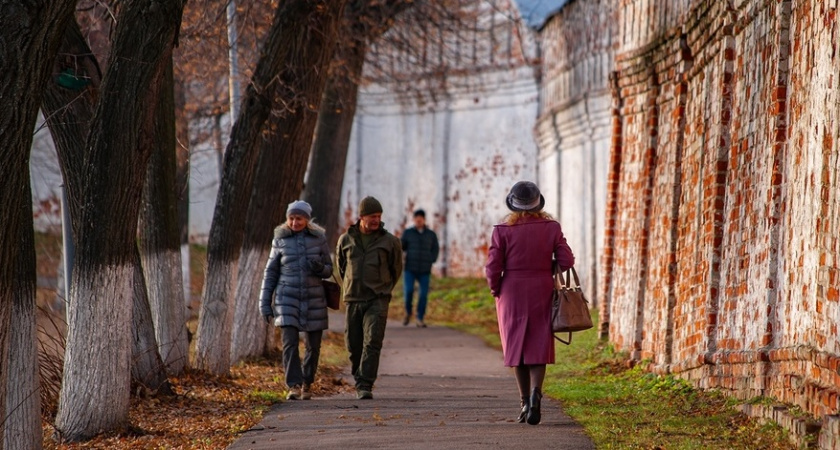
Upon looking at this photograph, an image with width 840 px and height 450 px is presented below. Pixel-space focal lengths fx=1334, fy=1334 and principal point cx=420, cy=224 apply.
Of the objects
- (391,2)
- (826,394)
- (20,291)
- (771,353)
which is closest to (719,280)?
(771,353)

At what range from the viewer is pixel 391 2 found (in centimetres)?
2005

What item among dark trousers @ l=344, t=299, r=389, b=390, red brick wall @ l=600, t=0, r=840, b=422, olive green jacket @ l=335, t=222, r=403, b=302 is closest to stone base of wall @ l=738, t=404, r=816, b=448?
red brick wall @ l=600, t=0, r=840, b=422

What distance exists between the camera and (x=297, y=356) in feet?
37.3

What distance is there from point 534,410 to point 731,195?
2475 millimetres

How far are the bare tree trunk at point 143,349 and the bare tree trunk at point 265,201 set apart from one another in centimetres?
306

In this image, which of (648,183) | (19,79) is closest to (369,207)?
(648,183)

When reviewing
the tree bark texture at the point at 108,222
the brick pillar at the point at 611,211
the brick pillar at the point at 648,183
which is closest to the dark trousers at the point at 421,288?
the brick pillar at the point at 611,211

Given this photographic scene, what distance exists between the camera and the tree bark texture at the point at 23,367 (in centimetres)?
845

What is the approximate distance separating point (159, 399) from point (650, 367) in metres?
4.57

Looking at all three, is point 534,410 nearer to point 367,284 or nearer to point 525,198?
point 525,198

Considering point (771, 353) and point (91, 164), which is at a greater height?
point (91, 164)

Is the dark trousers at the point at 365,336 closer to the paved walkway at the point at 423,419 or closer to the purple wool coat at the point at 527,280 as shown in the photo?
the paved walkway at the point at 423,419

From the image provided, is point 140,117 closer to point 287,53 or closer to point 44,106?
point 44,106

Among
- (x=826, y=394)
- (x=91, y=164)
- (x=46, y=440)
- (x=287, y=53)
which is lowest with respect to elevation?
(x=46, y=440)
